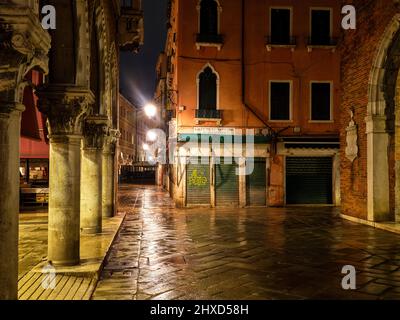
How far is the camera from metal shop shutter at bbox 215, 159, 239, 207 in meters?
18.5

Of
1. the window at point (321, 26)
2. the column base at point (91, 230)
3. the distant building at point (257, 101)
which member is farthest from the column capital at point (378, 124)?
the column base at point (91, 230)

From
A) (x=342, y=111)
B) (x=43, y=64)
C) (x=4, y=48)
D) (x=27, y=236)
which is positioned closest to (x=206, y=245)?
(x=27, y=236)

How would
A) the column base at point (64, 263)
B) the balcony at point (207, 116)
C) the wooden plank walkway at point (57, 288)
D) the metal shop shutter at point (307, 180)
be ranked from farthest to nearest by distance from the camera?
1. the metal shop shutter at point (307, 180)
2. the balcony at point (207, 116)
3. the column base at point (64, 263)
4. the wooden plank walkway at point (57, 288)

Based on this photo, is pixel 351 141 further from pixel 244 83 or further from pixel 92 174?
pixel 92 174

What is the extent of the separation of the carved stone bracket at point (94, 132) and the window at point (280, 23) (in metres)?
12.0

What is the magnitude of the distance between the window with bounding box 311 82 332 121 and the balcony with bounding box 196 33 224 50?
15.7 feet

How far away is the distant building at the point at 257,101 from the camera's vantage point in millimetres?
18328

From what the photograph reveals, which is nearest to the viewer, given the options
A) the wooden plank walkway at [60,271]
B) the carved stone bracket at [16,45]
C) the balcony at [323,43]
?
the carved stone bracket at [16,45]

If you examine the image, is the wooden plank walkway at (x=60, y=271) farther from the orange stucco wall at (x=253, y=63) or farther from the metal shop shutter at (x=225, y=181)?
the orange stucco wall at (x=253, y=63)

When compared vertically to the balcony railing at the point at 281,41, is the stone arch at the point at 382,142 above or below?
below

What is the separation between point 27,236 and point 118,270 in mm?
4025

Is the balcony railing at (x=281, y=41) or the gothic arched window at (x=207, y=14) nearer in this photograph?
the gothic arched window at (x=207, y=14)

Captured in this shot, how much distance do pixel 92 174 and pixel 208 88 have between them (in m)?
9.96
